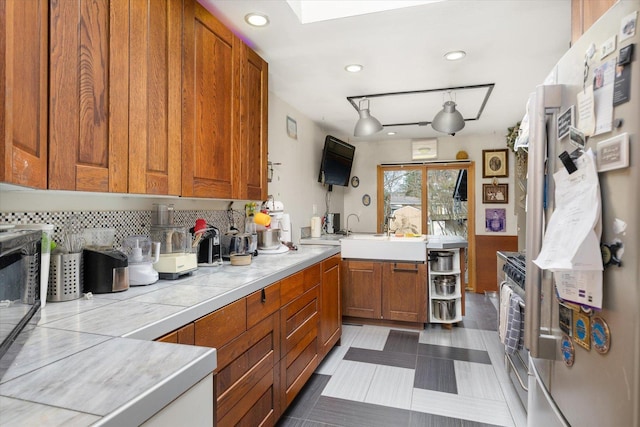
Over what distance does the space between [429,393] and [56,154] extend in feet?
7.98

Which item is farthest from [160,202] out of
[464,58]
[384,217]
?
[384,217]

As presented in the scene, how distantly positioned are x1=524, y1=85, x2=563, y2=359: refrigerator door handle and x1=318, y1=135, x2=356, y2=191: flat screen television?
3269mm

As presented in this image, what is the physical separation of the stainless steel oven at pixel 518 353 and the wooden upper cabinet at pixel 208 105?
1.74 metres

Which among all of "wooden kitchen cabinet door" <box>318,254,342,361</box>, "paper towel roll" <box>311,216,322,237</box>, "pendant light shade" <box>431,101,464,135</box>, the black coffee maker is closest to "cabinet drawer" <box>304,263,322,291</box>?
"wooden kitchen cabinet door" <box>318,254,342,361</box>

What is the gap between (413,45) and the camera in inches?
91.4

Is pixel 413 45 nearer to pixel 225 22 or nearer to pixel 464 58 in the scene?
pixel 464 58

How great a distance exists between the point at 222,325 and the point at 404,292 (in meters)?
2.51

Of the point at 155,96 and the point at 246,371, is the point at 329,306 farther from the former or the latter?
the point at 155,96

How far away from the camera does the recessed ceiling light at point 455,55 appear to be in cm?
240

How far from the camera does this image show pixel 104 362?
775 mm

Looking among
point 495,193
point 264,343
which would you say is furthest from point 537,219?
point 495,193

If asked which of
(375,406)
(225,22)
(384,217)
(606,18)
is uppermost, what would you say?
(225,22)

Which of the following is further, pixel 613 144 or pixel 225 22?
pixel 225 22

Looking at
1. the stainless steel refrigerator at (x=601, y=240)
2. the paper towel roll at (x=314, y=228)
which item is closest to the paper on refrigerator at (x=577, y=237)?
the stainless steel refrigerator at (x=601, y=240)
